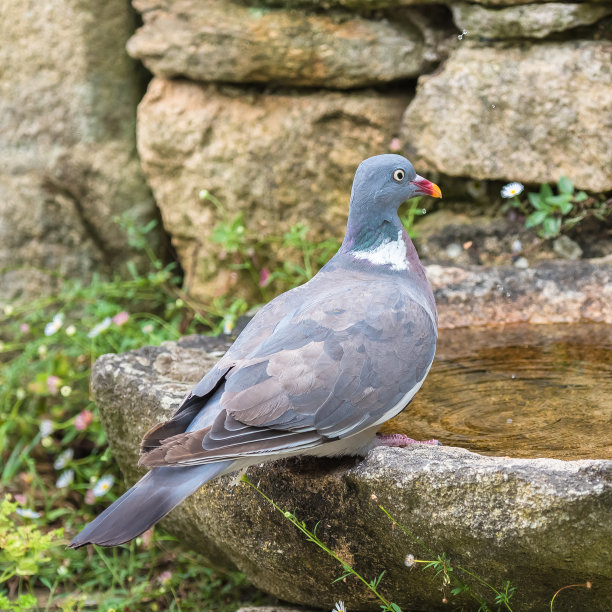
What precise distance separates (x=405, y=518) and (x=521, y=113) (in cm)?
233

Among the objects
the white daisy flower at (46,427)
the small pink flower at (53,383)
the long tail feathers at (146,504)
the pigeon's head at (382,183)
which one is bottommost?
the white daisy flower at (46,427)

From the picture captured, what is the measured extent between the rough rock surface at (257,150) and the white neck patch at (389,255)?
4.75ft

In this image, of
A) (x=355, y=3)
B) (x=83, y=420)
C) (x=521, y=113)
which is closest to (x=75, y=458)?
(x=83, y=420)

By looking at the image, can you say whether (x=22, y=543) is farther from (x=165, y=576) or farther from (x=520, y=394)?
(x=520, y=394)

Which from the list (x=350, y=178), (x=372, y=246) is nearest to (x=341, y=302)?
(x=372, y=246)

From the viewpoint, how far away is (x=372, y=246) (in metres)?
2.86

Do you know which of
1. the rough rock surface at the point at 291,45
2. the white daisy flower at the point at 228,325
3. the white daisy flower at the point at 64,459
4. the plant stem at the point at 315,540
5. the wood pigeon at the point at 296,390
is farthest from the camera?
the rough rock surface at the point at 291,45

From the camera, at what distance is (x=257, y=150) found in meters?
4.32

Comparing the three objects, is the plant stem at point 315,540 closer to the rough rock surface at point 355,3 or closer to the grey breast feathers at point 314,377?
the grey breast feathers at point 314,377

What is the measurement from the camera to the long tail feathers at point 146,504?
6.54 feet

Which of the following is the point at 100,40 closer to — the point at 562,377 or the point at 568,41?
the point at 568,41

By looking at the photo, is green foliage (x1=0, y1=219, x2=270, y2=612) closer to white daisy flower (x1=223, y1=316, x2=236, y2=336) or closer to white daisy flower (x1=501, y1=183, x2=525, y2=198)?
white daisy flower (x1=223, y1=316, x2=236, y2=336)

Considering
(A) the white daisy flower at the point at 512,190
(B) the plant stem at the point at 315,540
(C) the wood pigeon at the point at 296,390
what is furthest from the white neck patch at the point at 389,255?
(A) the white daisy flower at the point at 512,190

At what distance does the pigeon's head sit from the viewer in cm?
285
